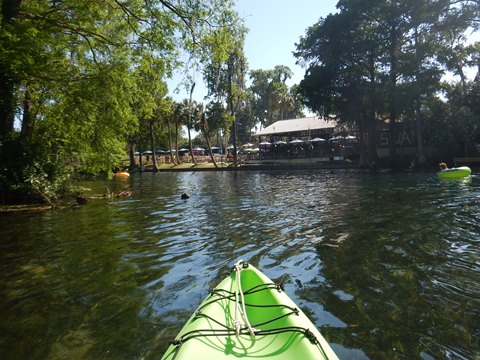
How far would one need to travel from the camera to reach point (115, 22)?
17.6m

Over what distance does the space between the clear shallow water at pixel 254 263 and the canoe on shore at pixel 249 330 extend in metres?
1.04

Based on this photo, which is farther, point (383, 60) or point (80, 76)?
point (383, 60)

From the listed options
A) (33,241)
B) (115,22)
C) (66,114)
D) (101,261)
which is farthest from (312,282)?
(115,22)

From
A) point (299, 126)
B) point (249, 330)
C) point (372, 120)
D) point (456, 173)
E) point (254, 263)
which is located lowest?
point (254, 263)

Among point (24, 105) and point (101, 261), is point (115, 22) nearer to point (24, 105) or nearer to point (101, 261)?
point (24, 105)

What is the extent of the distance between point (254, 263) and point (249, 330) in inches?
178

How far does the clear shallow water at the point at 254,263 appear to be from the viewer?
16.3ft

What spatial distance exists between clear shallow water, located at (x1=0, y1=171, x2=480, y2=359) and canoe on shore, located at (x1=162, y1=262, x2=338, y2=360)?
104 centimetres

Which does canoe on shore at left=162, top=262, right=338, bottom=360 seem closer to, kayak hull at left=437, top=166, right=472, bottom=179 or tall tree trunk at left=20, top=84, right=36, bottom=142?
tall tree trunk at left=20, top=84, right=36, bottom=142

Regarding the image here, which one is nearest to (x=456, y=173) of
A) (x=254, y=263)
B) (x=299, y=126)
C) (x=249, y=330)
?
Result: (x=254, y=263)

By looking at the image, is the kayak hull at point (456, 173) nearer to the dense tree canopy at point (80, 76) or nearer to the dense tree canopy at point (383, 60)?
the dense tree canopy at point (383, 60)

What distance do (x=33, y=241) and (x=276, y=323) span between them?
973 centimetres

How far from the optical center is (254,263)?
8.35 meters

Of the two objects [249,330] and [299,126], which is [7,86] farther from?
[299,126]
